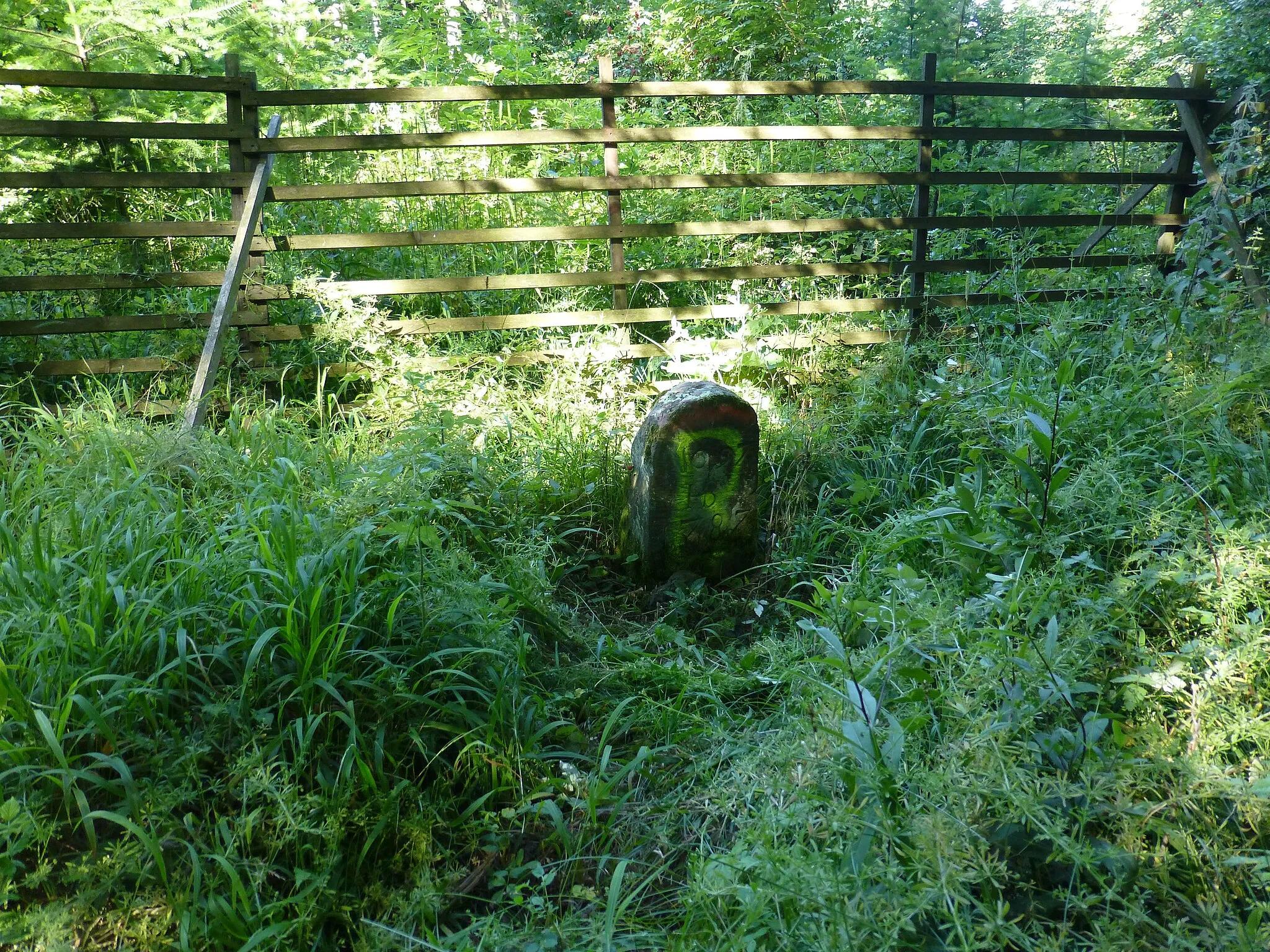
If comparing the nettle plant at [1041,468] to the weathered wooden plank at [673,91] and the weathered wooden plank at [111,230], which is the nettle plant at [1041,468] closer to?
the weathered wooden plank at [673,91]

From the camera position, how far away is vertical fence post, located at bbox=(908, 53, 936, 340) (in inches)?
211

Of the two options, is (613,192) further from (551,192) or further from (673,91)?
(673,91)

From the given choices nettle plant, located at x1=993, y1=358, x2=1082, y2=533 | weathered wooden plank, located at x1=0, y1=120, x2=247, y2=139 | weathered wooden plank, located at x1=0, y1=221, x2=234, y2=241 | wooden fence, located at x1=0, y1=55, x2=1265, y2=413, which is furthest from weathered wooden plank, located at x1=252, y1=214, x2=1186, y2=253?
nettle plant, located at x1=993, y1=358, x2=1082, y2=533

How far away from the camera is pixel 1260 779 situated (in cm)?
154

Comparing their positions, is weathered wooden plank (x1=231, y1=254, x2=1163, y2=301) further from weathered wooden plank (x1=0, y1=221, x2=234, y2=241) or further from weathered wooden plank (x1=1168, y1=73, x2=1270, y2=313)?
weathered wooden plank (x1=1168, y1=73, x2=1270, y2=313)

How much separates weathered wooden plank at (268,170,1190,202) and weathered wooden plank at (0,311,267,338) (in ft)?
2.45

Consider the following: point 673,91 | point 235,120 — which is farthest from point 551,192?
point 235,120

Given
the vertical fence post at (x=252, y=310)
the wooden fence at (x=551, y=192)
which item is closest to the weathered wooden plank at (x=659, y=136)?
the wooden fence at (x=551, y=192)

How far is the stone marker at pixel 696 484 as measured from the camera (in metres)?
3.38

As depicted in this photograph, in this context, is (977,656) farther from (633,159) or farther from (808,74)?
(808,74)

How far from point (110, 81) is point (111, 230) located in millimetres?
777

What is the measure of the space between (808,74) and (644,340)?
5274 mm

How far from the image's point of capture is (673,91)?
16.4ft

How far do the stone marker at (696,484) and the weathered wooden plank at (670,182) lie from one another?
79.0 inches
